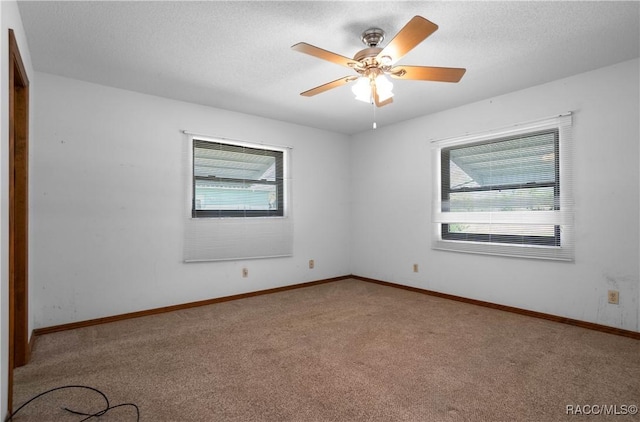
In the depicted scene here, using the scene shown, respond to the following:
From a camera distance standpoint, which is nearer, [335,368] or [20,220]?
[335,368]

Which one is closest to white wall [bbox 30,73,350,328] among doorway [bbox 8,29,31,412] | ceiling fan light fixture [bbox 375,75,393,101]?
doorway [bbox 8,29,31,412]

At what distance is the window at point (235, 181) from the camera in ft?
13.1

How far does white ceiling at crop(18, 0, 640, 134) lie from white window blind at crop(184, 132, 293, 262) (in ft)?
2.62

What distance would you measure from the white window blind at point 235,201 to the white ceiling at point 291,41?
2.62ft

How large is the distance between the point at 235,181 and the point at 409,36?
9.34ft

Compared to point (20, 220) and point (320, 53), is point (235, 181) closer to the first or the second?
point (20, 220)

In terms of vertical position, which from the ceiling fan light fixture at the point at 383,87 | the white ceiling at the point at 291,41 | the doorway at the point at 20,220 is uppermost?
the white ceiling at the point at 291,41

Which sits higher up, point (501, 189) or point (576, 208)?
point (501, 189)

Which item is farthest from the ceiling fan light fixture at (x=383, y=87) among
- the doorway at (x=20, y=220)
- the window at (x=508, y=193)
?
the doorway at (x=20, y=220)

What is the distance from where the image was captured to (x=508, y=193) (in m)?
3.62

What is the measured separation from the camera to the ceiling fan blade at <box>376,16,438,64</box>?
1.74 meters

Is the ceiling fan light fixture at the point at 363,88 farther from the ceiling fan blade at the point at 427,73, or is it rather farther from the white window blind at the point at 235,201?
the white window blind at the point at 235,201

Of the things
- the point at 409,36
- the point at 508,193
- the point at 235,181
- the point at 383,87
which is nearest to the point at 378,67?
the point at 383,87

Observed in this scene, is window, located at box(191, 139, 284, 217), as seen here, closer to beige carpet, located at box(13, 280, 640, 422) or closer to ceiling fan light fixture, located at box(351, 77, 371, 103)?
beige carpet, located at box(13, 280, 640, 422)
